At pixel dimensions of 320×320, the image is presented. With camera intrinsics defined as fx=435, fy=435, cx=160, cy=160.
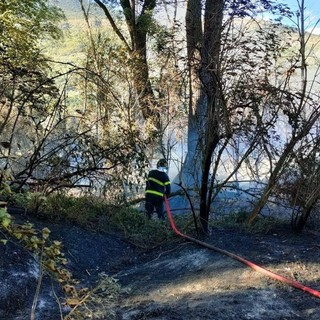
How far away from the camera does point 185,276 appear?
16.5ft

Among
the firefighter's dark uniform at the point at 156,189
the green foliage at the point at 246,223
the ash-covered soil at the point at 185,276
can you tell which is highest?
the firefighter's dark uniform at the point at 156,189

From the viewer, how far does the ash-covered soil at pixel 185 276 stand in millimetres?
3880

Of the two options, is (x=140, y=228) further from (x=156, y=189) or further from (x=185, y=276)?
(x=185, y=276)

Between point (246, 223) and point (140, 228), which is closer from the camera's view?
point (246, 223)

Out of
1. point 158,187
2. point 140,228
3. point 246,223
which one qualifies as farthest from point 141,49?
point 246,223

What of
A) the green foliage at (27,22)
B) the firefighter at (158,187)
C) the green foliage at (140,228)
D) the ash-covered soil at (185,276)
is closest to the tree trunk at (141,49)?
the green foliage at (27,22)

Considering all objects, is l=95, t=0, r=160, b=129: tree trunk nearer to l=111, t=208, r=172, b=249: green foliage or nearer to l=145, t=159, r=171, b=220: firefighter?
l=145, t=159, r=171, b=220: firefighter

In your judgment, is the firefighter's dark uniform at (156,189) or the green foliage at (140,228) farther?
the firefighter's dark uniform at (156,189)

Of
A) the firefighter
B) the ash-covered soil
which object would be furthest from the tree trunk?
the ash-covered soil

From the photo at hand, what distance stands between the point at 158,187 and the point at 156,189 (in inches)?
2.5

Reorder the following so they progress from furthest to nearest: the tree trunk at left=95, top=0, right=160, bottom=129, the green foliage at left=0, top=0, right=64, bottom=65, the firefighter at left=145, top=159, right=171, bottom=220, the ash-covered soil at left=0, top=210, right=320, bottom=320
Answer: the tree trunk at left=95, top=0, right=160, bottom=129 → the green foliage at left=0, top=0, right=64, bottom=65 → the firefighter at left=145, top=159, right=171, bottom=220 → the ash-covered soil at left=0, top=210, right=320, bottom=320

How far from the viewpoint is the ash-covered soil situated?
12.7 feet

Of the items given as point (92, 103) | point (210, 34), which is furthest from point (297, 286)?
point (92, 103)

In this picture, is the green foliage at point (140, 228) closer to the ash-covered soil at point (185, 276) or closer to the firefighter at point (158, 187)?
the ash-covered soil at point (185, 276)
